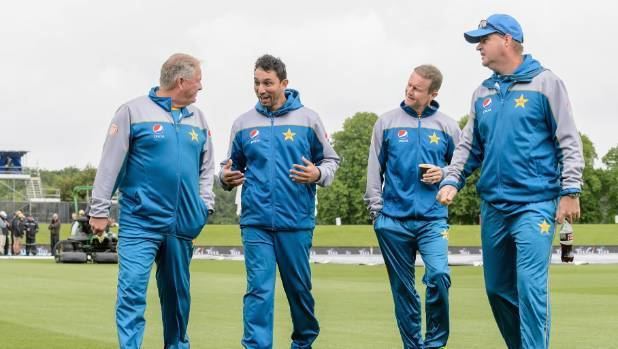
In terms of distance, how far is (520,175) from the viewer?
752 cm

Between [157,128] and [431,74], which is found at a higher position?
[431,74]

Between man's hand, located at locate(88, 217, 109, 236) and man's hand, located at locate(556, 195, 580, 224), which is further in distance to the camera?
man's hand, located at locate(88, 217, 109, 236)

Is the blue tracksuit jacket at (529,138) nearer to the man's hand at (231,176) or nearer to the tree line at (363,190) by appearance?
the man's hand at (231,176)

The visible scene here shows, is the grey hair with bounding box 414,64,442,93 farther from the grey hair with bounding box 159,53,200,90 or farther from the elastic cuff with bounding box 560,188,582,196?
the elastic cuff with bounding box 560,188,582,196

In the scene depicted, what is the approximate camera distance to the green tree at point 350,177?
323 ft

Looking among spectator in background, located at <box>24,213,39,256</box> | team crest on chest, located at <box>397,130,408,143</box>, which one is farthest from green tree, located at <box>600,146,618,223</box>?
team crest on chest, located at <box>397,130,408,143</box>

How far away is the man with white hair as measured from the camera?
26.4 ft

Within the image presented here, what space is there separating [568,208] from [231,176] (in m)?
2.79

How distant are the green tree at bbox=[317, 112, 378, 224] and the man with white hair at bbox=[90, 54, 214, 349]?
88957 millimetres

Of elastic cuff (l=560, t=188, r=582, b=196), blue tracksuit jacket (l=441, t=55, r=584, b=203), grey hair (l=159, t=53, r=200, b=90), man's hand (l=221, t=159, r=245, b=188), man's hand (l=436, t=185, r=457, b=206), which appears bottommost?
man's hand (l=436, t=185, r=457, b=206)

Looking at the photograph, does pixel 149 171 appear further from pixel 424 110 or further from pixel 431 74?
pixel 431 74

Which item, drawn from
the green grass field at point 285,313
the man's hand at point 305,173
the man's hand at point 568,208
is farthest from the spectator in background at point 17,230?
the man's hand at point 568,208

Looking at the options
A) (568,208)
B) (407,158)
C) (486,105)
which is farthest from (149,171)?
(568,208)

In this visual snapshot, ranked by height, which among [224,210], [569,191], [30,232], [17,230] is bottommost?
[224,210]
